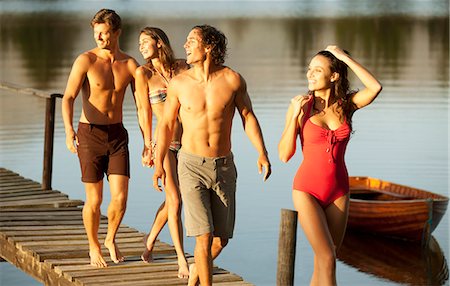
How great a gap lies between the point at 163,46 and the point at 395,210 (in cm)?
956

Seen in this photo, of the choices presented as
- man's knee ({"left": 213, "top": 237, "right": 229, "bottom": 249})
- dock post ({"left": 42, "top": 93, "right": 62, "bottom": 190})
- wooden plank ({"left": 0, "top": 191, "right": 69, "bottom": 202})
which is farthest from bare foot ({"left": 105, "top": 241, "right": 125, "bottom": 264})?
dock post ({"left": 42, "top": 93, "right": 62, "bottom": 190})

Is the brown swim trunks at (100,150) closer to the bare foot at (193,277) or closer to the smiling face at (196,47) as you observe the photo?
the bare foot at (193,277)

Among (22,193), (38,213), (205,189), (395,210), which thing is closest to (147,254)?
(205,189)

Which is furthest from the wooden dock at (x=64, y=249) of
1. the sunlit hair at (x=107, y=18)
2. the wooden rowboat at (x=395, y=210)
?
the wooden rowboat at (x=395, y=210)

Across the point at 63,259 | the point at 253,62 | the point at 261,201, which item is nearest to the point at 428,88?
the point at 253,62

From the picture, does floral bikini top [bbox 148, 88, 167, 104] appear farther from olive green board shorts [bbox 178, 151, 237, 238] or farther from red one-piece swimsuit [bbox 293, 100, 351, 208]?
red one-piece swimsuit [bbox 293, 100, 351, 208]

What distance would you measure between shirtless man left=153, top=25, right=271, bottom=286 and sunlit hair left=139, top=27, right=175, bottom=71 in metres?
0.96

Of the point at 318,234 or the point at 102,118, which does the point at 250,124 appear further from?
the point at 102,118

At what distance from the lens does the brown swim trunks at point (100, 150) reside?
10336mm

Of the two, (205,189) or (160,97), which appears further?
(160,97)

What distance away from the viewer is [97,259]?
10594mm

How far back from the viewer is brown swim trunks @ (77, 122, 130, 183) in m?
10.3

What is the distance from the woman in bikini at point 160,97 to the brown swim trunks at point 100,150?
206mm

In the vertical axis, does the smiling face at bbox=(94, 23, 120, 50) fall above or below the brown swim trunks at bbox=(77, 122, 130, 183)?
above
